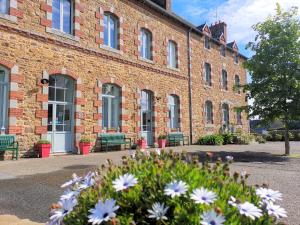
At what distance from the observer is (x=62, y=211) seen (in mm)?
1696

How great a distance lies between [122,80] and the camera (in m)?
14.4

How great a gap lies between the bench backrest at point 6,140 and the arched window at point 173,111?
388 inches

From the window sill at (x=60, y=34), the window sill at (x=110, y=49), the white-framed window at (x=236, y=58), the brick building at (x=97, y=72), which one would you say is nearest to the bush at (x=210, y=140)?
the brick building at (x=97, y=72)

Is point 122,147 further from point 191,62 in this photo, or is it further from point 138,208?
point 138,208

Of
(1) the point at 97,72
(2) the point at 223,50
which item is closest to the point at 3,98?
(1) the point at 97,72

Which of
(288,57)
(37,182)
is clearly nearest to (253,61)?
(288,57)

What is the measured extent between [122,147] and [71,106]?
10.8 ft

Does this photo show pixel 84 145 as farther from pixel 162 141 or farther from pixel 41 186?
pixel 41 186

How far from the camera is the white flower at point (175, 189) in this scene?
1.48 metres

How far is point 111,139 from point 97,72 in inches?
121

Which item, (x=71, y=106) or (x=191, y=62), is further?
(x=191, y=62)

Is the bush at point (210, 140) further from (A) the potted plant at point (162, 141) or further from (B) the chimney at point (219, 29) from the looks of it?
(B) the chimney at point (219, 29)

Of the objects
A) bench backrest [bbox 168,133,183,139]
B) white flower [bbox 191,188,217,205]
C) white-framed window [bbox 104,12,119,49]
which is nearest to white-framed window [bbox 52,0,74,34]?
white-framed window [bbox 104,12,119,49]

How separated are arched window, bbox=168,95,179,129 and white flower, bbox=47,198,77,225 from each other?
1613cm
